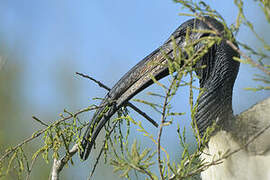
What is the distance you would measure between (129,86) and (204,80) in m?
0.14

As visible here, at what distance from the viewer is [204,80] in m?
0.77

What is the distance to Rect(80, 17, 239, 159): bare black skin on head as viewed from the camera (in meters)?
0.70

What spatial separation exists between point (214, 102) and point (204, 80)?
77 mm

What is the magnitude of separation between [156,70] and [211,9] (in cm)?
26

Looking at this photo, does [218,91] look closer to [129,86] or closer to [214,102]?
[214,102]

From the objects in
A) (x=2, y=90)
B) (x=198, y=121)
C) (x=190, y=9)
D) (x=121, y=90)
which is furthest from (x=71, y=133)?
(x=2, y=90)

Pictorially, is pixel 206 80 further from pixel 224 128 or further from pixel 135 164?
pixel 135 164

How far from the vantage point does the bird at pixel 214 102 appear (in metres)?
0.65

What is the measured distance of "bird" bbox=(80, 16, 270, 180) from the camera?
65cm

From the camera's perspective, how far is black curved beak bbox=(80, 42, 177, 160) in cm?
74

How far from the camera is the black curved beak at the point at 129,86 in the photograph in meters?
0.74

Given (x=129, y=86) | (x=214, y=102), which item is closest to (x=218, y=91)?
(x=214, y=102)

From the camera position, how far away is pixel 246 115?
68cm

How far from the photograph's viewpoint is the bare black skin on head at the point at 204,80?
0.70 metres
